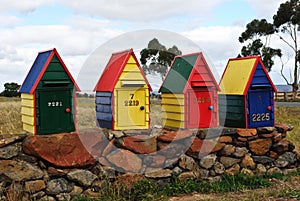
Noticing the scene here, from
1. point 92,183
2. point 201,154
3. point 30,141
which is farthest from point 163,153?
point 30,141

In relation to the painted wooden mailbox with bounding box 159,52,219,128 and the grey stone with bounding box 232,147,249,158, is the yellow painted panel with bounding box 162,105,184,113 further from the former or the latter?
the grey stone with bounding box 232,147,249,158

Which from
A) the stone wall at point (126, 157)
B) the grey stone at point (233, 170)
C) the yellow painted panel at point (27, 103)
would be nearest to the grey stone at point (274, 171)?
the stone wall at point (126, 157)

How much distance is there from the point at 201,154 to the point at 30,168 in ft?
9.04

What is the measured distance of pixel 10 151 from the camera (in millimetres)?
5535

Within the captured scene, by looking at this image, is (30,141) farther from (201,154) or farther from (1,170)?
(201,154)

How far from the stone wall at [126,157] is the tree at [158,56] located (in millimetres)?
1131

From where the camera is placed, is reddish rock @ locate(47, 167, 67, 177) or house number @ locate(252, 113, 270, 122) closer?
reddish rock @ locate(47, 167, 67, 177)

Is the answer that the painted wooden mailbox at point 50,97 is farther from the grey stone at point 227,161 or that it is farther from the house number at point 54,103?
the grey stone at point 227,161

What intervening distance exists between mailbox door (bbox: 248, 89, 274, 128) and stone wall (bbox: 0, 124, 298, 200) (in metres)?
0.16

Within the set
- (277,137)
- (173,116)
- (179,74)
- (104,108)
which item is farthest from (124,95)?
(277,137)

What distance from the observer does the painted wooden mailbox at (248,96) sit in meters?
6.82

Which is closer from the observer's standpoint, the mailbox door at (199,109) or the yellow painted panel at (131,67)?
the yellow painted panel at (131,67)

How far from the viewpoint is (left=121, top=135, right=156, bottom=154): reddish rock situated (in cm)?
622

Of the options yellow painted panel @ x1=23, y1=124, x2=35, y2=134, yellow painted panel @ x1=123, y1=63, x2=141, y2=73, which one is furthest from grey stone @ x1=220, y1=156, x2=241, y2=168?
yellow painted panel @ x1=23, y1=124, x2=35, y2=134
